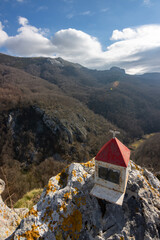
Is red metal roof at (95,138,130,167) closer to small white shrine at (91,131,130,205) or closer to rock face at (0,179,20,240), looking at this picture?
small white shrine at (91,131,130,205)

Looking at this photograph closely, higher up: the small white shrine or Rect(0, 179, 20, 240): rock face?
the small white shrine

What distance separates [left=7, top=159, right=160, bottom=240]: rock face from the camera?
577 cm

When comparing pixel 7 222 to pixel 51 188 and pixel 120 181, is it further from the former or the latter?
pixel 120 181

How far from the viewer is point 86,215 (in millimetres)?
6430

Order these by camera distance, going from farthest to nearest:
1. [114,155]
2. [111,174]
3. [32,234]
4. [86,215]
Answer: [111,174]
[114,155]
[86,215]
[32,234]

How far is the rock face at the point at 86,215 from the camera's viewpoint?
577 centimetres

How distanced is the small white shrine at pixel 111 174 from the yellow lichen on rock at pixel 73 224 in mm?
1326

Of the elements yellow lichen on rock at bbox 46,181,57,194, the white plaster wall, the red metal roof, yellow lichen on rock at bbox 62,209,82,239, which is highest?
the red metal roof

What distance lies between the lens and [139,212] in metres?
6.77

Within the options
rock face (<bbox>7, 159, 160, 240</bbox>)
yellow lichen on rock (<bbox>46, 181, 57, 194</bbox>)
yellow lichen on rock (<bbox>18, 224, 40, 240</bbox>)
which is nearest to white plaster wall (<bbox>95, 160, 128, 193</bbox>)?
rock face (<bbox>7, 159, 160, 240</bbox>)

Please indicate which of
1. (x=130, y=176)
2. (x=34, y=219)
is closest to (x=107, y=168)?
(x=130, y=176)

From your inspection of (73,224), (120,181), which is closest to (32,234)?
(73,224)

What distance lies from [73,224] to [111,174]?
120 inches

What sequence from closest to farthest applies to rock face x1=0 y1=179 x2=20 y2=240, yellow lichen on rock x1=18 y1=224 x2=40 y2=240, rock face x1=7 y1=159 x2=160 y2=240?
yellow lichen on rock x1=18 y1=224 x2=40 y2=240, rock face x1=7 y1=159 x2=160 y2=240, rock face x1=0 y1=179 x2=20 y2=240
